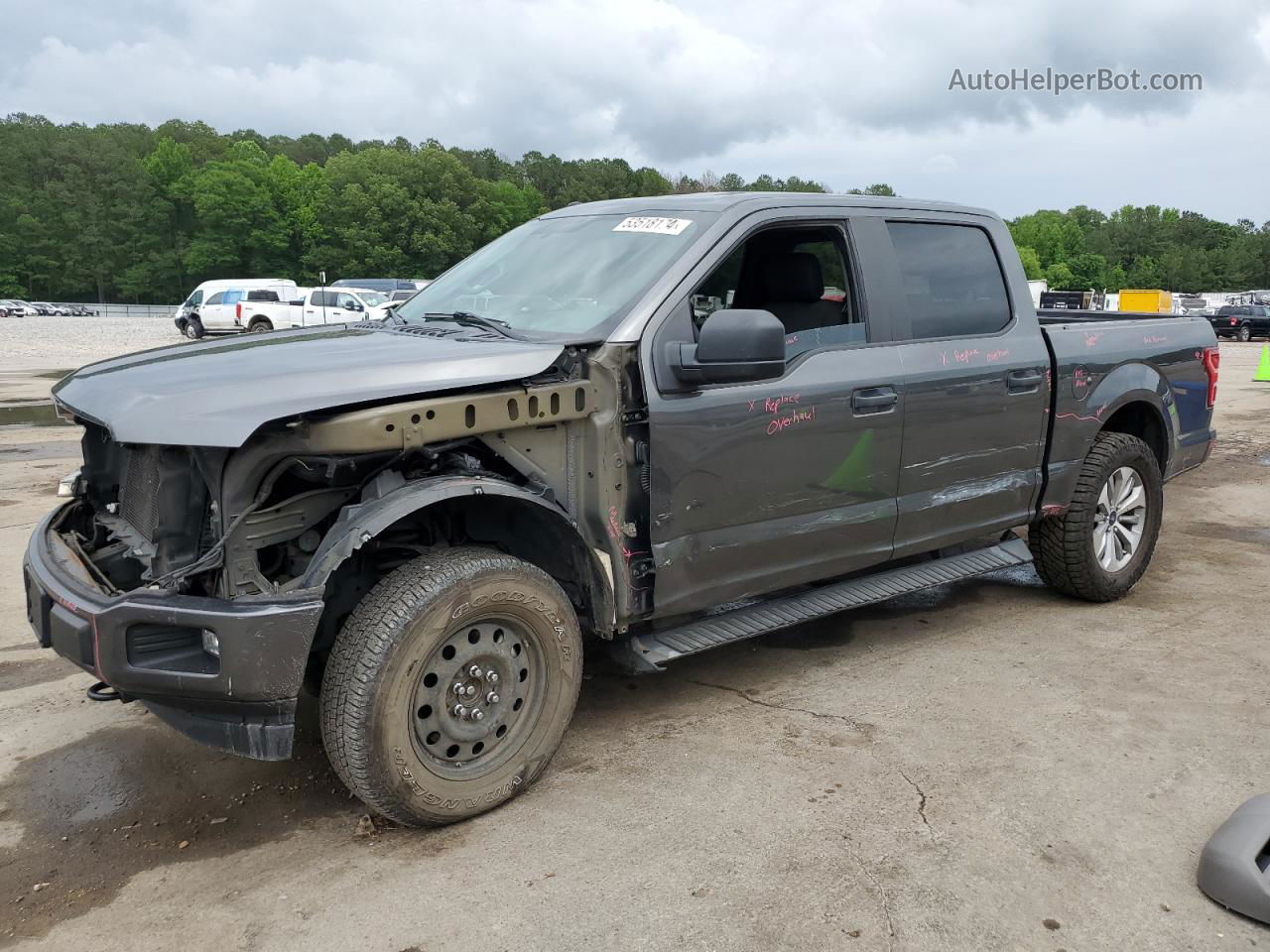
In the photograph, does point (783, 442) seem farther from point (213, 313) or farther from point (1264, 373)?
point (213, 313)

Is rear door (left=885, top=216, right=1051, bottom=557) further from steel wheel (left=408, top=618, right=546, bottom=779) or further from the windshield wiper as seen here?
steel wheel (left=408, top=618, right=546, bottom=779)

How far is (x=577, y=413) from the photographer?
333 cm

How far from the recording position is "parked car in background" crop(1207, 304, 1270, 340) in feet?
123

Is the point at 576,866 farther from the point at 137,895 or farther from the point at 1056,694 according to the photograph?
the point at 1056,694

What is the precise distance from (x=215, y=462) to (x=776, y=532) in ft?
6.57

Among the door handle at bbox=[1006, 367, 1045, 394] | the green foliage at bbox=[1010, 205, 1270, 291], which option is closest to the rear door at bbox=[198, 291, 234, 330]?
the door handle at bbox=[1006, 367, 1045, 394]

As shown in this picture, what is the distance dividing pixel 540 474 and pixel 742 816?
1265mm

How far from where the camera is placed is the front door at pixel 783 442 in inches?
139

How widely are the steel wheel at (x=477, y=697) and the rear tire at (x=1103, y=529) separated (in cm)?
305

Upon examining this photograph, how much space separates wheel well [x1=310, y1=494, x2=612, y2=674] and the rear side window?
1858 millimetres

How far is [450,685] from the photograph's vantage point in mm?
3104

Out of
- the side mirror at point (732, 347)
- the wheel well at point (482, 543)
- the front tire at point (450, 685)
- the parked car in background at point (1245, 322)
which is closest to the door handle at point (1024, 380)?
the side mirror at point (732, 347)

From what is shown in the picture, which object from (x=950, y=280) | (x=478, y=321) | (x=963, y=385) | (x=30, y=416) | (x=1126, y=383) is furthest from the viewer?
(x=30, y=416)

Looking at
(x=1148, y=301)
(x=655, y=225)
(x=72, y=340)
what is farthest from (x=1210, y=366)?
(x=1148, y=301)
